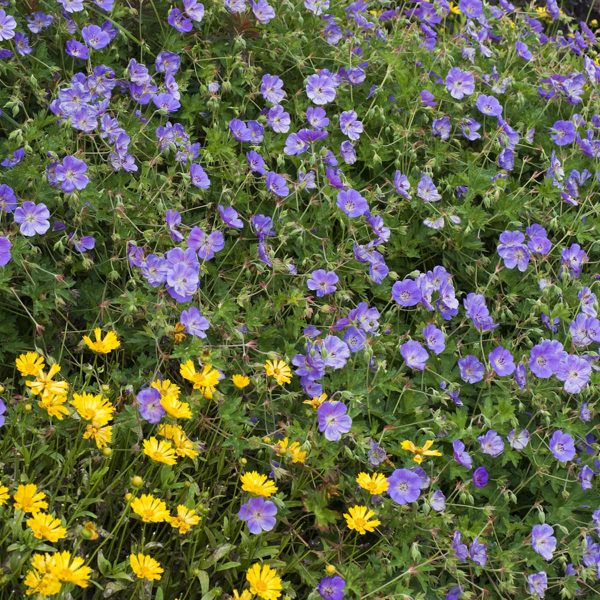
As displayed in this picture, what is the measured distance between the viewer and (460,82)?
393 cm

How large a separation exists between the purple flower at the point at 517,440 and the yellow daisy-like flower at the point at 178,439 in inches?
44.7

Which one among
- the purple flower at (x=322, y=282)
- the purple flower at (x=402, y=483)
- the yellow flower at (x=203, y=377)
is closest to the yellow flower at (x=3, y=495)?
the yellow flower at (x=203, y=377)

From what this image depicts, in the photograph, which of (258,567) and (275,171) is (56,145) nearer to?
(275,171)

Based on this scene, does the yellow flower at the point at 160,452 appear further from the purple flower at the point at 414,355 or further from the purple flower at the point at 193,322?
the purple flower at the point at 414,355

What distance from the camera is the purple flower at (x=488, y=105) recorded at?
3909 millimetres

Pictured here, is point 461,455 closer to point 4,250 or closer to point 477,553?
point 477,553

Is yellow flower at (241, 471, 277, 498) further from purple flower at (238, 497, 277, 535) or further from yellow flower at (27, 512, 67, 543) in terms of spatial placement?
yellow flower at (27, 512, 67, 543)

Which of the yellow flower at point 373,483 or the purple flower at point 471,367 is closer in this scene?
the yellow flower at point 373,483

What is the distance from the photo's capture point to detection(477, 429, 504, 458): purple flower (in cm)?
297

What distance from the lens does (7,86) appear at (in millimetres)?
3180

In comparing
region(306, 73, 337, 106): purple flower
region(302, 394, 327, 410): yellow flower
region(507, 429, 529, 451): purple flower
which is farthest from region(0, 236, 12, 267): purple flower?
region(507, 429, 529, 451): purple flower

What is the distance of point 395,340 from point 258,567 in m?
1.09

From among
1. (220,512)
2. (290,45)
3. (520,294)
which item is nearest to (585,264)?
(520,294)

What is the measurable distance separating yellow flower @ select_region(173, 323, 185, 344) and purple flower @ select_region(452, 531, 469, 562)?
1.05 meters
